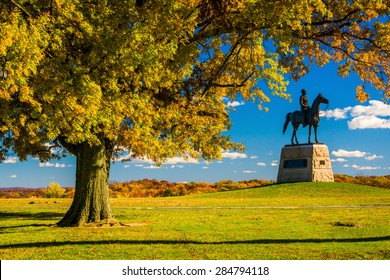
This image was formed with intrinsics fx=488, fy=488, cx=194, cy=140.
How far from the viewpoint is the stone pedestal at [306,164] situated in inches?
1857

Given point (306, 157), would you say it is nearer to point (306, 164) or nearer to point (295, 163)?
point (306, 164)

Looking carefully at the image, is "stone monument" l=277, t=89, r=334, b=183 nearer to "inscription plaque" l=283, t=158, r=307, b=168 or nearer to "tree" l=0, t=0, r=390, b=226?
"inscription plaque" l=283, t=158, r=307, b=168

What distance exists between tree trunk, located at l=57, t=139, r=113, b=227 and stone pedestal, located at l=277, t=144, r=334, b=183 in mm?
30923

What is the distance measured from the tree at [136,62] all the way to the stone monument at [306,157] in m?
26.5

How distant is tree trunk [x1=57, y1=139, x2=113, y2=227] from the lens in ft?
63.8

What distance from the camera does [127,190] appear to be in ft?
174

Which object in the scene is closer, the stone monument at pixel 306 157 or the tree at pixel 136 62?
the tree at pixel 136 62

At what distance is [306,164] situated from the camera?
47.7m

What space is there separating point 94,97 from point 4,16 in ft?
11.3

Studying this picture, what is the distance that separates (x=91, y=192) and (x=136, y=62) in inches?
254

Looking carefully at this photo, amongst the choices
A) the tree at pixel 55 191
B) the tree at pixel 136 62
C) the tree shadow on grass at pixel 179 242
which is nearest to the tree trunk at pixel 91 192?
the tree at pixel 136 62

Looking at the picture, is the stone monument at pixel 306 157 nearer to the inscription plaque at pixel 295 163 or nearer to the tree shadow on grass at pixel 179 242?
the inscription plaque at pixel 295 163

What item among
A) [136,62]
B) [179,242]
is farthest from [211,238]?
[136,62]

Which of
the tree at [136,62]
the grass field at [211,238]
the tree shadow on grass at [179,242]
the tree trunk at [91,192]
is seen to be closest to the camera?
the grass field at [211,238]
